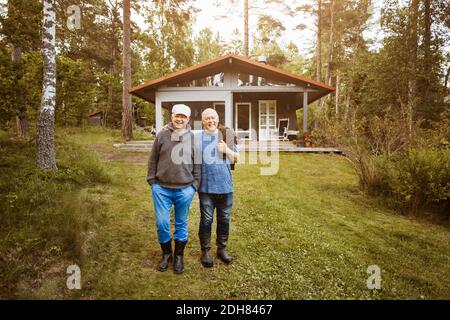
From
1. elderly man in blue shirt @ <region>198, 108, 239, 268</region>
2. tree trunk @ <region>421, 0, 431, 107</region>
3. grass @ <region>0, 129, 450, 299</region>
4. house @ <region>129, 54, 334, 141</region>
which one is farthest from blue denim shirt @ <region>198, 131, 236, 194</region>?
tree trunk @ <region>421, 0, 431, 107</region>

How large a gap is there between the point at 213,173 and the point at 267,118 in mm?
14150

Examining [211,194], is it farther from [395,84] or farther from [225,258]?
[395,84]

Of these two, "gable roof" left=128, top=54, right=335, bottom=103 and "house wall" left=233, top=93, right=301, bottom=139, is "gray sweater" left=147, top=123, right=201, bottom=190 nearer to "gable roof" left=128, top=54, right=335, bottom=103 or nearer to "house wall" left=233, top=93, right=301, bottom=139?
"gable roof" left=128, top=54, right=335, bottom=103

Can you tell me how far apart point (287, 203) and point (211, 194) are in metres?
3.12

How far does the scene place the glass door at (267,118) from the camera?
55.8 ft

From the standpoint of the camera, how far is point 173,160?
321cm

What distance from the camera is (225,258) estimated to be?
12.0ft

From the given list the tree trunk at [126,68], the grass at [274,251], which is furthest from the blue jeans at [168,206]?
the tree trunk at [126,68]

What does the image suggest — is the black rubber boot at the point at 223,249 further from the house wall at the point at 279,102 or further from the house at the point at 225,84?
the house wall at the point at 279,102

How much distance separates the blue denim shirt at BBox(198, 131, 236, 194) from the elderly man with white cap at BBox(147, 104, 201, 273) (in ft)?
0.35

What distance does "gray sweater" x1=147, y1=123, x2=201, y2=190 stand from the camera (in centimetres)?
320
